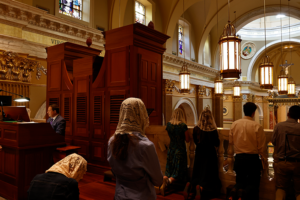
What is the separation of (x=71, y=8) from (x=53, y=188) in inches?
332

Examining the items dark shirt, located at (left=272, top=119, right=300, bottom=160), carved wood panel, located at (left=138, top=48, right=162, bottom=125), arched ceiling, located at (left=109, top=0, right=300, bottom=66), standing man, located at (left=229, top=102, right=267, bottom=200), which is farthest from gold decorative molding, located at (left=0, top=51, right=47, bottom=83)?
dark shirt, located at (left=272, top=119, right=300, bottom=160)

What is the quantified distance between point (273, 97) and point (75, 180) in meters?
17.2

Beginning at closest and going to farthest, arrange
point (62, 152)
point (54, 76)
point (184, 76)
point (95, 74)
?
point (62, 152) < point (95, 74) < point (54, 76) < point (184, 76)

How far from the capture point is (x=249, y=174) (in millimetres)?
3215

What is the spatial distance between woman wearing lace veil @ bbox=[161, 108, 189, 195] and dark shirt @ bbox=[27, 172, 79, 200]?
215cm

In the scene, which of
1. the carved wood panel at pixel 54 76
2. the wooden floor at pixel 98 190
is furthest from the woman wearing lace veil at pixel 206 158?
the carved wood panel at pixel 54 76

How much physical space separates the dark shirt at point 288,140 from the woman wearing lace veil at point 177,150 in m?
1.39

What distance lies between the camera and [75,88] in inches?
222

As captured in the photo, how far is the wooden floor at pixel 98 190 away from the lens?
146 inches

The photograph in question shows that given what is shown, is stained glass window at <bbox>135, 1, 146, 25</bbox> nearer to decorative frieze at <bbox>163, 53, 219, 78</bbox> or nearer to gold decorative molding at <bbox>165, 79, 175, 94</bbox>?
decorative frieze at <bbox>163, 53, 219, 78</bbox>

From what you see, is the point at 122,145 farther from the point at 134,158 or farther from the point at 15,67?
the point at 15,67

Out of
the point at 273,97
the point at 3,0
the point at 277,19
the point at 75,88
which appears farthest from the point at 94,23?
the point at 277,19

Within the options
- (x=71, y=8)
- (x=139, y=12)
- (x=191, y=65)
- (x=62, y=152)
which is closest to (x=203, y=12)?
(x=191, y=65)

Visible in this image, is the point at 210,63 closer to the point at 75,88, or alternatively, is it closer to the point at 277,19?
the point at 277,19
